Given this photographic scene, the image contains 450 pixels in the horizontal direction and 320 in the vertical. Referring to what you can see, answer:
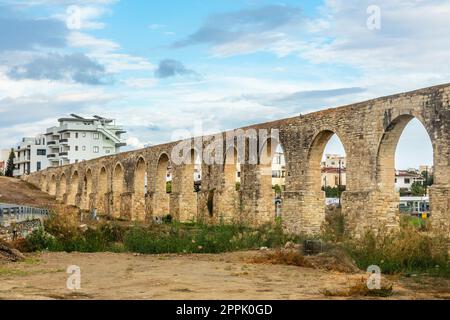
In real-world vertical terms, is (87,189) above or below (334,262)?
above

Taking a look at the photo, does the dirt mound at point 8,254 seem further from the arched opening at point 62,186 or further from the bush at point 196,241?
the arched opening at point 62,186

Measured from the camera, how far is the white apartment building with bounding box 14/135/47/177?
87.5 metres

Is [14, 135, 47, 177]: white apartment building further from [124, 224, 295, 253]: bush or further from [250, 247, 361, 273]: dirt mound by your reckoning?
[250, 247, 361, 273]: dirt mound

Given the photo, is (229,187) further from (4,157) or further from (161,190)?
(4,157)

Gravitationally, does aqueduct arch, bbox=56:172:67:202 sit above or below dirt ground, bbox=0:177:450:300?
above

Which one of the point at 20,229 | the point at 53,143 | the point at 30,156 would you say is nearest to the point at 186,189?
the point at 20,229

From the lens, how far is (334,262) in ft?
40.9

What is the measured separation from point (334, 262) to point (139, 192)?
90.5 feet

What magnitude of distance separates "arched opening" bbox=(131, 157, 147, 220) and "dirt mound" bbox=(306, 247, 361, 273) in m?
25.9

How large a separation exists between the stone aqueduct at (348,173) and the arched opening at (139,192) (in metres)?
3.11

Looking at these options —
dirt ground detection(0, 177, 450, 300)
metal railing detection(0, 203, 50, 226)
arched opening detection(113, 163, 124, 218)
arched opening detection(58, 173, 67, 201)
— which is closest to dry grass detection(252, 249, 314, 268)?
dirt ground detection(0, 177, 450, 300)

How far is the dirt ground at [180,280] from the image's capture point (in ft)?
28.7
